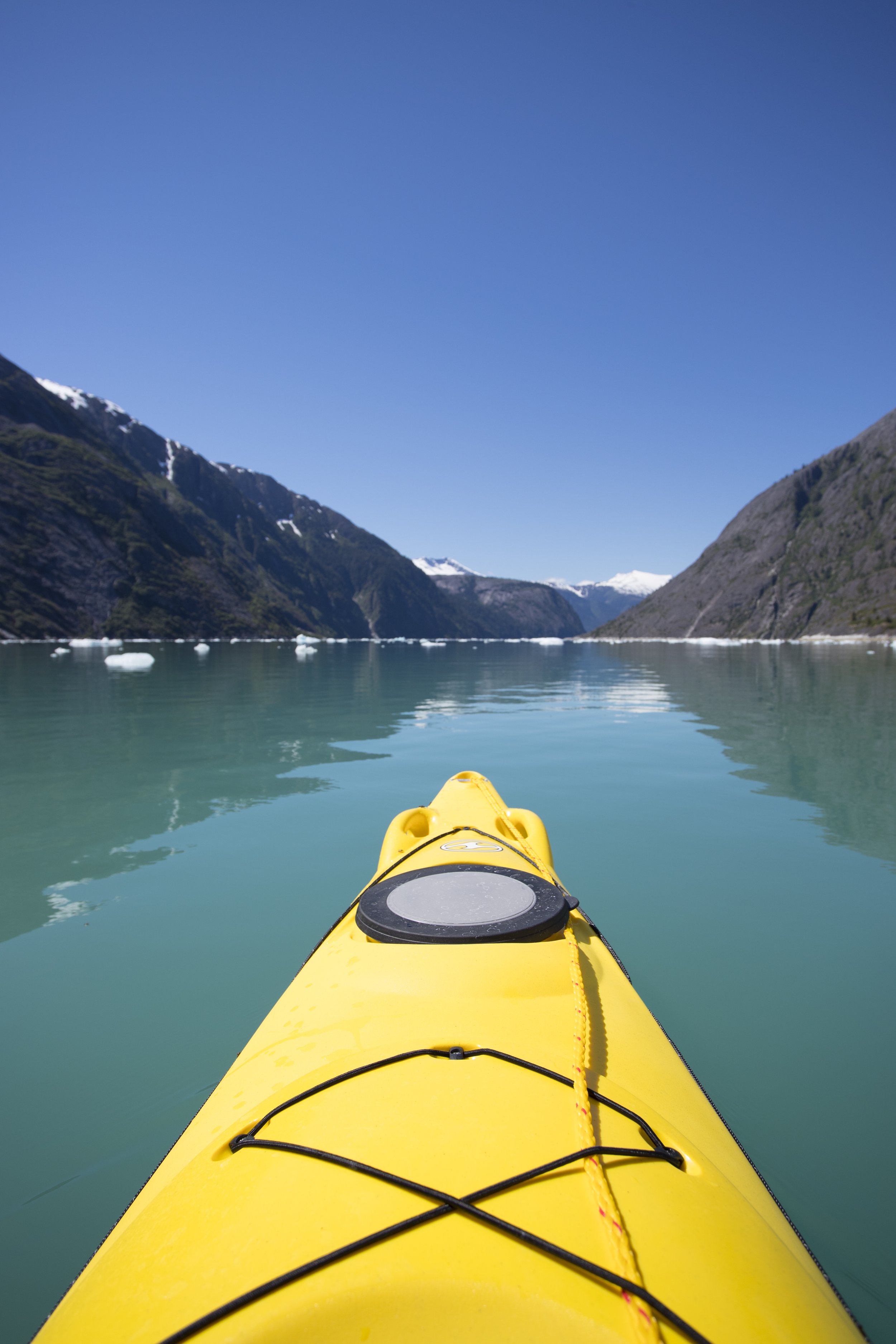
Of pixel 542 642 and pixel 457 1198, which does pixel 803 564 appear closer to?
pixel 542 642

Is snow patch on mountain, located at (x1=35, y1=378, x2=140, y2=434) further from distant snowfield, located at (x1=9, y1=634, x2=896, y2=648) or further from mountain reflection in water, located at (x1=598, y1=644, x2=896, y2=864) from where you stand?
mountain reflection in water, located at (x1=598, y1=644, x2=896, y2=864)

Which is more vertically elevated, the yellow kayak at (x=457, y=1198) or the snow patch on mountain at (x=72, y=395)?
the snow patch on mountain at (x=72, y=395)

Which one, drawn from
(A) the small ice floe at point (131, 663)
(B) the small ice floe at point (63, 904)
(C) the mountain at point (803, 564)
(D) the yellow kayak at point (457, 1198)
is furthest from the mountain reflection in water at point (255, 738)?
(C) the mountain at point (803, 564)

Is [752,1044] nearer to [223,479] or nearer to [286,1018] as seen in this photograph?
[286,1018]

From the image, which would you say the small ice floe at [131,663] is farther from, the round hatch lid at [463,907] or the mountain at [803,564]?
the mountain at [803,564]

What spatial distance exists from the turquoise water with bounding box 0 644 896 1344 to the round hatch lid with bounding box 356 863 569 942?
1.31 meters

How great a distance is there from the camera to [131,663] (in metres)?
36.2

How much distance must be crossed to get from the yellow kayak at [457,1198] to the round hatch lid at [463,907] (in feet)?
0.69

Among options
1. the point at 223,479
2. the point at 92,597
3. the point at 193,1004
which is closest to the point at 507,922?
the point at 193,1004

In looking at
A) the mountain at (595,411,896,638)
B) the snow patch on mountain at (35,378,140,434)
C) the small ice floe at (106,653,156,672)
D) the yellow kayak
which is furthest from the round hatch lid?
the snow patch on mountain at (35,378,140,434)

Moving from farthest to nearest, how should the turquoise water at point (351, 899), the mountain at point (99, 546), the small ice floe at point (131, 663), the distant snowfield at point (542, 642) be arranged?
the mountain at point (99, 546)
the distant snowfield at point (542, 642)
the small ice floe at point (131, 663)
the turquoise water at point (351, 899)

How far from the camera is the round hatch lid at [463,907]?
9.52ft

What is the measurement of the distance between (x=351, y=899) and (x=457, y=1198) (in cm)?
441

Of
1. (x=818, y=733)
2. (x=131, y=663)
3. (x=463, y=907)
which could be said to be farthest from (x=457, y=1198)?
(x=131, y=663)
